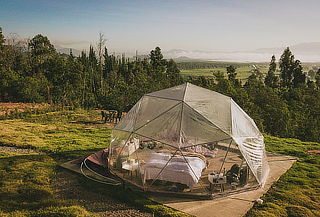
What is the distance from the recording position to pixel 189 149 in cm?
1143

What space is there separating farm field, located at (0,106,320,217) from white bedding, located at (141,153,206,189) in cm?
111

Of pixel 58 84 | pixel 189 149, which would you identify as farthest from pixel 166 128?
pixel 58 84

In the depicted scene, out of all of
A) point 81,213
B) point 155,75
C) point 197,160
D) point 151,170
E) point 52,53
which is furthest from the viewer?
point 52,53

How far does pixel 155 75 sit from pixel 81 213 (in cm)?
3690

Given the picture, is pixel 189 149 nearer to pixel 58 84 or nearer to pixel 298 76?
pixel 58 84

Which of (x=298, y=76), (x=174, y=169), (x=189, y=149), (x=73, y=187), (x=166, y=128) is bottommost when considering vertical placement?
(x=73, y=187)

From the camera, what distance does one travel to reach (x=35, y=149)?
15266mm

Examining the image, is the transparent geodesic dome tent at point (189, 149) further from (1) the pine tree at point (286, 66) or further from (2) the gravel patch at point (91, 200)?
(1) the pine tree at point (286, 66)

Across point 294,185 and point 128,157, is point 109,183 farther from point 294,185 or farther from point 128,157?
point 294,185

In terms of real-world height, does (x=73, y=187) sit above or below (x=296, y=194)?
above

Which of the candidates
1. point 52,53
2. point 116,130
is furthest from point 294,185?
point 52,53

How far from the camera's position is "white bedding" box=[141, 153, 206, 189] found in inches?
397

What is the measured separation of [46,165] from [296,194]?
10.7m

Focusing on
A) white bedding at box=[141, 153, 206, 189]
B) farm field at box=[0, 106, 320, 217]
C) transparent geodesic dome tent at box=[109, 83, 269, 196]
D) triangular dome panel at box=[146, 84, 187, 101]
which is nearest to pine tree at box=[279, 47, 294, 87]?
farm field at box=[0, 106, 320, 217]
